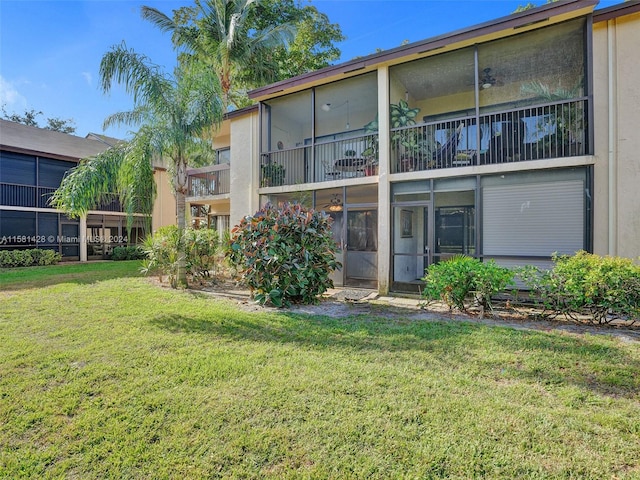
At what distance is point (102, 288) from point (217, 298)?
144 inches

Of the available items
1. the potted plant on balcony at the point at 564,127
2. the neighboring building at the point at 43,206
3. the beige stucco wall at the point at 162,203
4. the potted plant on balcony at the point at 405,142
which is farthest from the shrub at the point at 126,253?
the potted plant on balcony at the point at 564,127

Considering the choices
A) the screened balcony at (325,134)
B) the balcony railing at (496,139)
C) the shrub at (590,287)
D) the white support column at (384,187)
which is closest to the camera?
the shrub at (590,287)

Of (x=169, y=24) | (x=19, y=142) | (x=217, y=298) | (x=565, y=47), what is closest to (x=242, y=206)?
(x=217, y=298)

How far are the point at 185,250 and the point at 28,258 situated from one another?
428 inches

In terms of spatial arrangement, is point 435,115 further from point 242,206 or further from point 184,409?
point 184,409

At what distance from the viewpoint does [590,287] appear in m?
5.46

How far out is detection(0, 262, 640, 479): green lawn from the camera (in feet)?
7.86

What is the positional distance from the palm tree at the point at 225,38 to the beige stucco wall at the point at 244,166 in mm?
4313

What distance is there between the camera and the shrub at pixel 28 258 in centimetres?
1470

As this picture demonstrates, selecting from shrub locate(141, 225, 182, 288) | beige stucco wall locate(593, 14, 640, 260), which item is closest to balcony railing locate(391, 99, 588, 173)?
beige stucco wall locate(593, 14, 640, 260)

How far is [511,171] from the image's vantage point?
746 centimetres

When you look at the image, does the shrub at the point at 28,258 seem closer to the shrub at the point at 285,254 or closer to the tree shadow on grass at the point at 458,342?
the shrub at the point at 285,254

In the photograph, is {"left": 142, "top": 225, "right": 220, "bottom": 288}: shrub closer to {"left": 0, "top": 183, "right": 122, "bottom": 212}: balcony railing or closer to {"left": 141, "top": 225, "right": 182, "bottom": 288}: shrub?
{"left": 141, "top": 225, "right": 182, "bottom": 288}: shrub

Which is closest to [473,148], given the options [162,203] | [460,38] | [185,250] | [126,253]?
[460,38]
